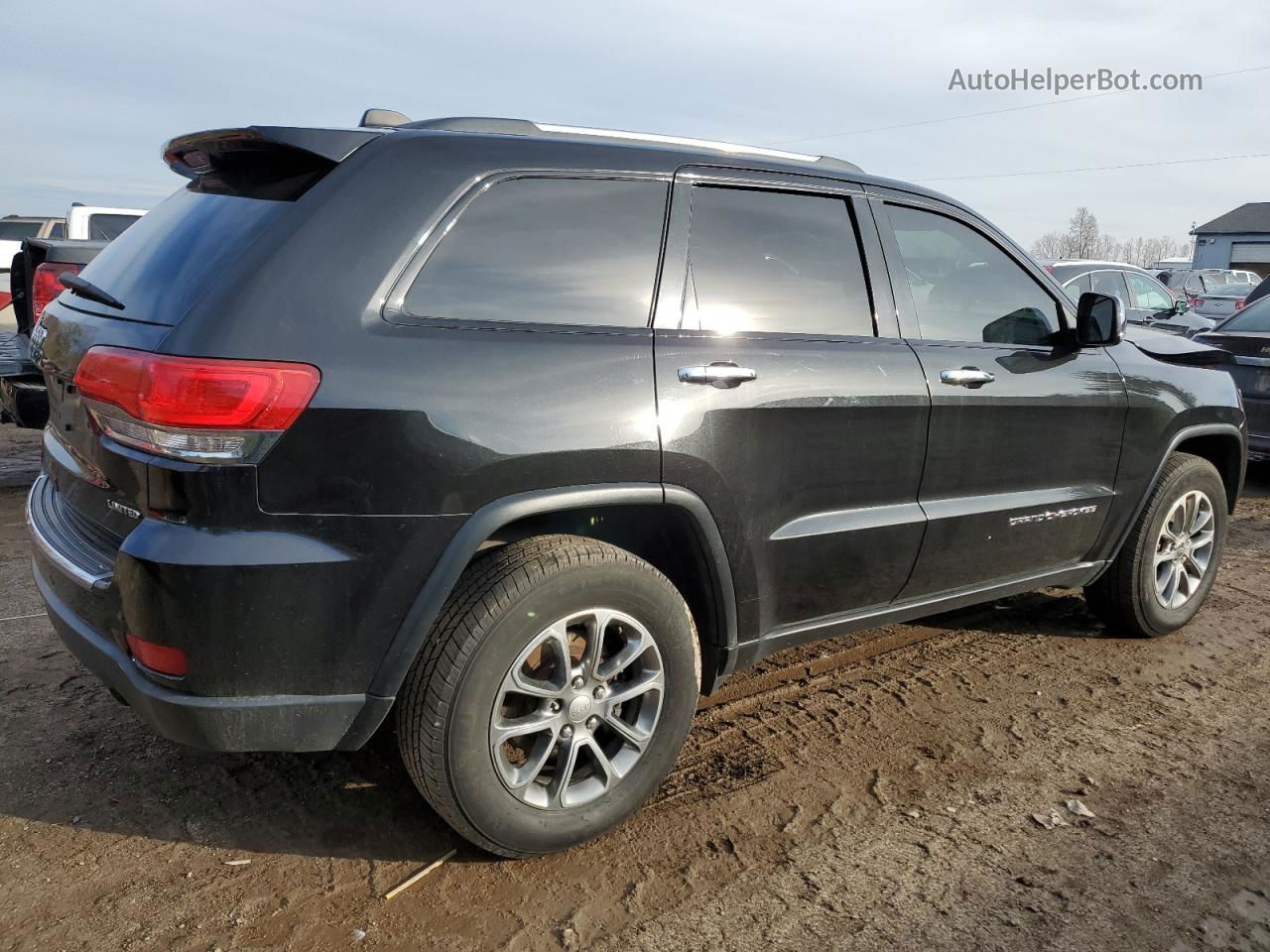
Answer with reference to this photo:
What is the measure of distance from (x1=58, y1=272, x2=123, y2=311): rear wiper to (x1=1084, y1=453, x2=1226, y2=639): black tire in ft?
12.6

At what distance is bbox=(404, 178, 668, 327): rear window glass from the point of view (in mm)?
2438

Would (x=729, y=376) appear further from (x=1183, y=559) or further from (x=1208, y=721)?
(x=1183, y=559)

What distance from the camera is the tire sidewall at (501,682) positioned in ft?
7.79

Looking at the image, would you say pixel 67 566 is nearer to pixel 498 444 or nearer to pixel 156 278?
pixel 156 278

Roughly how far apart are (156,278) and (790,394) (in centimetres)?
172

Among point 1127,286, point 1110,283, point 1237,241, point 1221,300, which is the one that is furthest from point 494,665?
point 1237,241

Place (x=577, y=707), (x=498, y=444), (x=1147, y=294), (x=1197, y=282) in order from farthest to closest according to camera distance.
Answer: (x=1197, y=282) → (x=1147, y=294) → (x=577, y=707) → (x=498, y=444)

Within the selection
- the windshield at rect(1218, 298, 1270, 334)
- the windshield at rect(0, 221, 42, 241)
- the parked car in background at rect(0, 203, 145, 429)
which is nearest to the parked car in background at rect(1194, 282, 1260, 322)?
the windshield at rect(1218, 298, 1270, 334)

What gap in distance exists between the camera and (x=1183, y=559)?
4371 mm

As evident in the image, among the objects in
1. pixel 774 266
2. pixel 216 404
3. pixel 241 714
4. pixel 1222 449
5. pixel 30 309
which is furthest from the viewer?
pixel 30 309

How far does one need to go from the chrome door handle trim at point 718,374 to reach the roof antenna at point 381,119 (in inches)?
40.2

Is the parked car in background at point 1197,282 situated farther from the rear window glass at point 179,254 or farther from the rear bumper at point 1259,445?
the rear window glass at point 179,254

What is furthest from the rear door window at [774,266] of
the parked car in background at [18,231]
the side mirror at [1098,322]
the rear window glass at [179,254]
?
the parked car in background at [18,231]

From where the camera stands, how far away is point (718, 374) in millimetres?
2730
